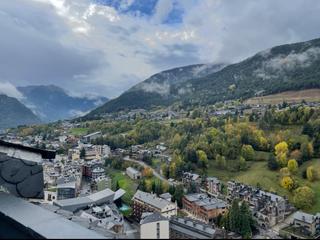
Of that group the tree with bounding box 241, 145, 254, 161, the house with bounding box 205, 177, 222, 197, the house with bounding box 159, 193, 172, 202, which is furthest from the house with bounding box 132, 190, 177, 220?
the tree with bounding box 241, 145, 254, 161

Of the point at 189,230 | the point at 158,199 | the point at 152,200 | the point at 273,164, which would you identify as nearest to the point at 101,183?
the point at 152,200

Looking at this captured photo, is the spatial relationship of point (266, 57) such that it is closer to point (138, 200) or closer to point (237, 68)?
point (237, 68)

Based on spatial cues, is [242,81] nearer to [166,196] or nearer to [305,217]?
[166,196]

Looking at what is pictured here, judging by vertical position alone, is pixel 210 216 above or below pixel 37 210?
below

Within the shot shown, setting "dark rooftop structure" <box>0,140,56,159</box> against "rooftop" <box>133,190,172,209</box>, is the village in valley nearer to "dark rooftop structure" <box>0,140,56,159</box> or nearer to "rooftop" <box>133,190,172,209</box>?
"rooftop" <box>133,190,172,209</box>

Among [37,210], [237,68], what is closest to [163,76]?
[237,68]

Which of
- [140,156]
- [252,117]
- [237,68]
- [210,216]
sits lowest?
[210,216]

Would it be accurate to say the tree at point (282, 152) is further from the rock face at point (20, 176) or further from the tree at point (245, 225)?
the rock face at point (20, 176)
